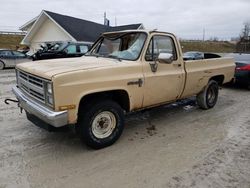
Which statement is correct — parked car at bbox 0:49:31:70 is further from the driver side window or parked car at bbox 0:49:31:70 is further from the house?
the driver side window

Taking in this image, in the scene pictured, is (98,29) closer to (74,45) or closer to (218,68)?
(74,45)

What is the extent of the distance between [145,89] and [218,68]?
3138 millimetres

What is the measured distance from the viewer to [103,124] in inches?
168

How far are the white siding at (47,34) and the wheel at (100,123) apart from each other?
733 inches

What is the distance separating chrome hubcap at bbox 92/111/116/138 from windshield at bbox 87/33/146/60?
1225mm

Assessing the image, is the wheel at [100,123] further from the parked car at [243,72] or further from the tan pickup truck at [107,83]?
the parked car at [243,72]

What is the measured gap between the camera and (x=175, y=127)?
5.39 metres

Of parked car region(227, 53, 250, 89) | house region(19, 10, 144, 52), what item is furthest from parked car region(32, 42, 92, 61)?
parked car region(227, 53, 250, 89)

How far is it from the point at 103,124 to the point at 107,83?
756mm

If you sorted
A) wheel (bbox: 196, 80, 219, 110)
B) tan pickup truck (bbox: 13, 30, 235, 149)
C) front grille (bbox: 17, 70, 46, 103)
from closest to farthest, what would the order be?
tan pickup truck (bbox: 13, 30, 235, 149) < front grille (bbox: 17, 70, 46, 103) < wheel (bbox: 196, 80, 219, 110)

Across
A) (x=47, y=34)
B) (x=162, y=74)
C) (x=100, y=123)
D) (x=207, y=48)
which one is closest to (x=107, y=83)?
(x=100, y=123)

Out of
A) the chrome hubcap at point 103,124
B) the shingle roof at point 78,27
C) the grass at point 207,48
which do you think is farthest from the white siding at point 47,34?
the grass at point 207,48

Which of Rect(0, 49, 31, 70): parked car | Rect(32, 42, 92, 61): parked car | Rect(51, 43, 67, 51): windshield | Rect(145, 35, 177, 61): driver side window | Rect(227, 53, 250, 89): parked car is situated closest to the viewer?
Rect(145, 35, 177, 61): driver side window

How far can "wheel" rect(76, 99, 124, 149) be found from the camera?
3957 millimetres
